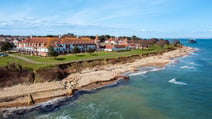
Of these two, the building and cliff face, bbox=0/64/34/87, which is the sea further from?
the building

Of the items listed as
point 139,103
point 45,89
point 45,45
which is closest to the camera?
point 139,103

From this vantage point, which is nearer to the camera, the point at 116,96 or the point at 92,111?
the point at 92,111

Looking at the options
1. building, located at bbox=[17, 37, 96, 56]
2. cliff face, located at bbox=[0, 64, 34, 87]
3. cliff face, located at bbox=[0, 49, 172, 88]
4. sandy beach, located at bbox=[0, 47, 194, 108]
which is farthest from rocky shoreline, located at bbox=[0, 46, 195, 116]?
building, located at bbox=[17, 37, 96, 56]

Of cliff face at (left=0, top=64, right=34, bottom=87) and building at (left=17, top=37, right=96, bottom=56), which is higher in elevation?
building at (left=17, top=37, right=96, bottom=56)

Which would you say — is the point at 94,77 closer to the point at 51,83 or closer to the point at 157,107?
the point at 51,83

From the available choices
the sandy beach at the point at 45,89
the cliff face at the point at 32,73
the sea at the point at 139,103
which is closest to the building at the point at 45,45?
the cliff face at the point at 32,73

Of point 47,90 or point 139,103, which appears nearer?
point 139,103

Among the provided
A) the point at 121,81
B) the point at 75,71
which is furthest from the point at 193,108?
the point at 75,71

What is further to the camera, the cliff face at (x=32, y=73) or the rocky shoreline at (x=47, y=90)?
the cliff face at (x=32, y=73)

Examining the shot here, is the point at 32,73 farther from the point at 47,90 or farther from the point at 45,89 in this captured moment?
the point at 47,90

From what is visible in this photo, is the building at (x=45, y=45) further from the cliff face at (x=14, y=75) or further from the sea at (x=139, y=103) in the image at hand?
the sea at (x=139, y=103)

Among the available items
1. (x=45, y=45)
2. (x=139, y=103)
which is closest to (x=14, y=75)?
(x=139, y=103)
